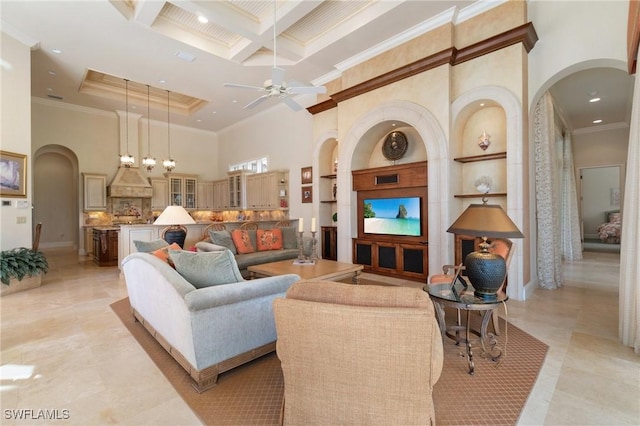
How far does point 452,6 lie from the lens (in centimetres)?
432

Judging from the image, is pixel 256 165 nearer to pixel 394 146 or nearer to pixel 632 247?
pixel 394 146

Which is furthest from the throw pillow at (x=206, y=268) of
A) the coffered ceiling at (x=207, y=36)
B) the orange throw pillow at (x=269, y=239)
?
the coffered ceiling at (x=207, y=36)

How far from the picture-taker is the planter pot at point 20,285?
4418 millimetres

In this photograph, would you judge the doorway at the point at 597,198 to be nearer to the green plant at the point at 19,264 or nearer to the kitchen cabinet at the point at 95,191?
the green plant at the point at 19,264

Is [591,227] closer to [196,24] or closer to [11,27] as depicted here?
[196,24]

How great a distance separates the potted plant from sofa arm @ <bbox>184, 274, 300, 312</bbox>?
450 cm

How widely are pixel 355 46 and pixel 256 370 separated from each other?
5.42 metres

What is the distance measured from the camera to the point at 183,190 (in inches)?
396

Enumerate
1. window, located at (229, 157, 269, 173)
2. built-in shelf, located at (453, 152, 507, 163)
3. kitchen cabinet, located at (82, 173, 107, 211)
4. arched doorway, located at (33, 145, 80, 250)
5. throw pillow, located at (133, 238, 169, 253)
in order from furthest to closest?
arched doorway, located at (33, 145, 80, 250) → window, located at (229, 157, 269, 173) → kitchen cabinet, located at (82, 173, 107, 211) → built-in shelf, located at (453, 152, 507, 163) → throw pillow, located at (133, 238, 169, 253)

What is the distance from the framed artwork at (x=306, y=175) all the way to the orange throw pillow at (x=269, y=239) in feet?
6.74

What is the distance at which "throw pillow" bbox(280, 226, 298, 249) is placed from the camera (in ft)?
19.6

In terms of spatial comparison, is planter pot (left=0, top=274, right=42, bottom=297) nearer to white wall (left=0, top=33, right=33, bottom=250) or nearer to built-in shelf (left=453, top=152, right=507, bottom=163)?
white wall (left=0, top=33, right=33, bottom=250)

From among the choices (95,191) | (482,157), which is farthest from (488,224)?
(95,191)

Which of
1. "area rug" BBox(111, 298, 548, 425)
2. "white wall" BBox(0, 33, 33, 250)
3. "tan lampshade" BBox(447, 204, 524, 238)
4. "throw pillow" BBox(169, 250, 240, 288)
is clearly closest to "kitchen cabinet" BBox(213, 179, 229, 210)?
"white wall" BBox(0, 33, 33, 250)
